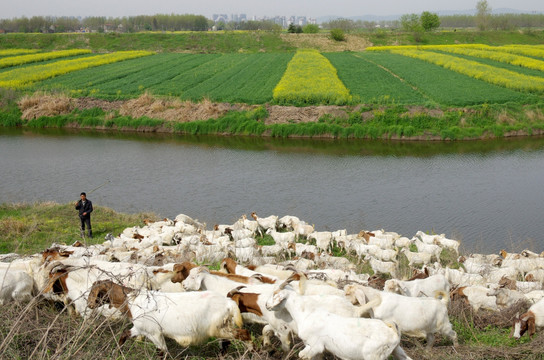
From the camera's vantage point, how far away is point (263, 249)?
12.7m

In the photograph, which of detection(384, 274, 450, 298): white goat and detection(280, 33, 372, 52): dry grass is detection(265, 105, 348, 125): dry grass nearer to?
detection(384, 274, 450, 298): white goat

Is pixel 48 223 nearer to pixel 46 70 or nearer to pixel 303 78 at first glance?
pixel 303 78

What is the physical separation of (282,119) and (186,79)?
52.8ft

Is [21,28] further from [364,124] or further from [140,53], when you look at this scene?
[364,124]

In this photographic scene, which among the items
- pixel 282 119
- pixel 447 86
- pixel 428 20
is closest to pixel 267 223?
pixel 282 119

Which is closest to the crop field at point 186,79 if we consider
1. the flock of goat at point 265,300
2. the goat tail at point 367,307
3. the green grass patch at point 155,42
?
the green grass patch at point 155,42

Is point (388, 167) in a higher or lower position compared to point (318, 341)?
lower

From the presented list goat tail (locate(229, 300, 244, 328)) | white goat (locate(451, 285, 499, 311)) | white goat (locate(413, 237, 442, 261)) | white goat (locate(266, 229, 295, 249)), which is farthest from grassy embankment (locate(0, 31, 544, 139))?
goat tail (locate(229, 300, 244, 328))

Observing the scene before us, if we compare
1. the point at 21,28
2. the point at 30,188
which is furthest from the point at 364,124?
the point at 21,28

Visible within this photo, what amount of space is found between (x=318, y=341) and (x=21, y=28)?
12404 centimetres

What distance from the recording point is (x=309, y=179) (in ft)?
75.9

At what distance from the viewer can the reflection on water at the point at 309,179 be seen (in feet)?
59.9

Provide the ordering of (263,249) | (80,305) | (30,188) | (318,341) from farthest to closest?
1. (30,188)
2. (263,249)
3. (80,305)
4. (318,341)

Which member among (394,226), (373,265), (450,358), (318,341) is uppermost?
(318,341)
